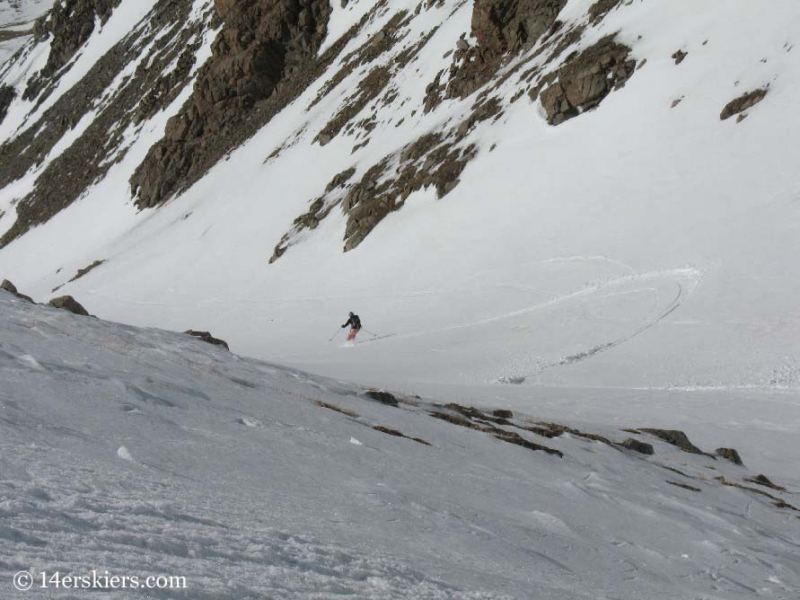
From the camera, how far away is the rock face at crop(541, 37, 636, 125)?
28516mm

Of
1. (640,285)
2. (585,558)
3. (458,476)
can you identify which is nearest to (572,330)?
(640,285)

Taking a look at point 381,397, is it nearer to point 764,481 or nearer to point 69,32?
point 764,481

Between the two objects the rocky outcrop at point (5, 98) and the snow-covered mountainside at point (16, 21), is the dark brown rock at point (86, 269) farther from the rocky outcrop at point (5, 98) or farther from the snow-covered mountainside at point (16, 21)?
the snow-covered mountainside at point (16, 21)

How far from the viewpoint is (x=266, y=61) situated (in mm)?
57594

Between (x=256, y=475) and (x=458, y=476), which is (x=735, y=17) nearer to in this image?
(x=458, y=476)

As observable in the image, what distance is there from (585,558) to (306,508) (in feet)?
6.80

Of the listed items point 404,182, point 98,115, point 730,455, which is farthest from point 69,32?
point 730,455

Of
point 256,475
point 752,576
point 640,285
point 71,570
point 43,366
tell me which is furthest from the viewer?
point 640,285

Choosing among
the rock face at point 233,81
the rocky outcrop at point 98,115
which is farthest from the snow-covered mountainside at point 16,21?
the rock face at point 233,81

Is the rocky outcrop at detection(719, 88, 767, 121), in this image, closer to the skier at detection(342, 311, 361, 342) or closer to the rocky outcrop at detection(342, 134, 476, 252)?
the rocky outcrop at detection(342, 134, 476, 252)

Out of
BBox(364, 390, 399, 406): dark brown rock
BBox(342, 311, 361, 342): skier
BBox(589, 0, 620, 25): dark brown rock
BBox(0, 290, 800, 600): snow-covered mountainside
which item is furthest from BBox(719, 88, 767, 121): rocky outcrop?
BBox(364, 390, 399, 406): dark brown rock

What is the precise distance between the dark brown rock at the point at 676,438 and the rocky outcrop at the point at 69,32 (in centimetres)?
9543

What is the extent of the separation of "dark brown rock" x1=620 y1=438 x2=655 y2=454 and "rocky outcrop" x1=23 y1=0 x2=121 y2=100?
315 feet

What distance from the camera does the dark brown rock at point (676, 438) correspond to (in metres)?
11.4
